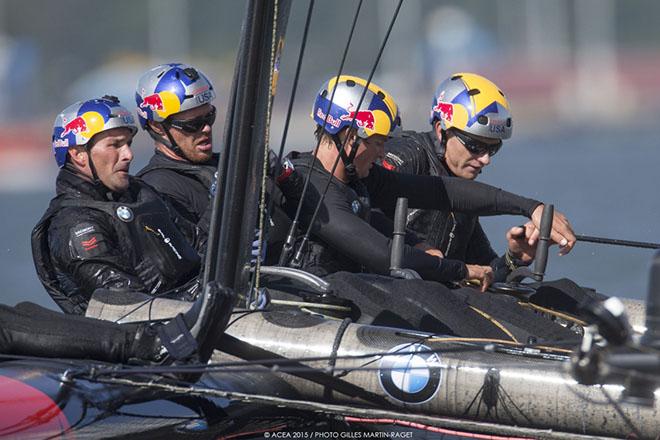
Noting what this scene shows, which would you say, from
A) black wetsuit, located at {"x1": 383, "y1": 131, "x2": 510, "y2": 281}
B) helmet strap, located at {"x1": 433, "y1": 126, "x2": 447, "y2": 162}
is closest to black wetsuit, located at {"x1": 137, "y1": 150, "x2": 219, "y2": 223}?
black wetsuit, located at {"x1": 383, "y1": 131, "x2": 510, "y2": 281}

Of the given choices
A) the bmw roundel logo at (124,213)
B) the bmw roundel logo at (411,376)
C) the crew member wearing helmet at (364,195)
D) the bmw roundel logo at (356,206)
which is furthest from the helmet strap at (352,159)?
the bmw roundel logo at (411,376)

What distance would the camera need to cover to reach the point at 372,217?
7297mm

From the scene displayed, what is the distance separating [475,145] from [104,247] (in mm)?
2409

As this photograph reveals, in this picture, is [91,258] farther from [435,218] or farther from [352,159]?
[435,218]

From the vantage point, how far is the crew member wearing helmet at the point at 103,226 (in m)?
6.16

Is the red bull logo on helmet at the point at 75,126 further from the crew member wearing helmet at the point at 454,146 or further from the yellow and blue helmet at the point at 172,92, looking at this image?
the crew member wearing helmet at the point at 454,146

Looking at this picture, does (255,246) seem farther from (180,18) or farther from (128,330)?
(180,18)

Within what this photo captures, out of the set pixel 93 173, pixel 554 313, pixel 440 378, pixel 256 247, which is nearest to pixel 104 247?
pixel 93 173

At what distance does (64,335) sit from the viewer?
17.1 feet

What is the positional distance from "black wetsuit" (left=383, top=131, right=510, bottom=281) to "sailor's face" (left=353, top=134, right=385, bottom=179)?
71 centimetres

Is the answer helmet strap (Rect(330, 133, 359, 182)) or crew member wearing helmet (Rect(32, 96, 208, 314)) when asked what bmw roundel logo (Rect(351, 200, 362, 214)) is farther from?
crew member wearing helmet (Rect(32, 96, 208, 314))

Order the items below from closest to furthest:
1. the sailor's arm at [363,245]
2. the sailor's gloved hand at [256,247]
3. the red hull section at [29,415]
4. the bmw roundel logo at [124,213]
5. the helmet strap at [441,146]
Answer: the red hull section at [29,415]
the sailor's gloved hand at [256,247]
the bmw roundel logo at [124,213]
the sailor's arm at [363,245]
the helmet strap at [441,146]

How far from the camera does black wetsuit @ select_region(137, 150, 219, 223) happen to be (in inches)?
278

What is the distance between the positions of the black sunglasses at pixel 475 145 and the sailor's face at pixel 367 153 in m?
0.99
